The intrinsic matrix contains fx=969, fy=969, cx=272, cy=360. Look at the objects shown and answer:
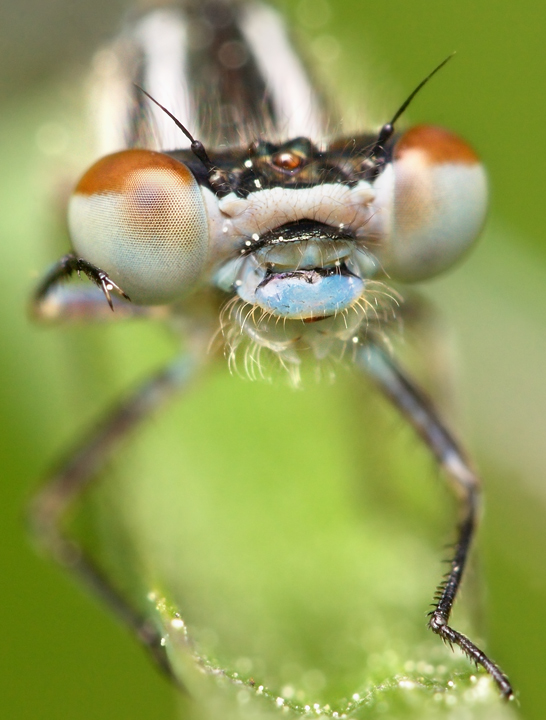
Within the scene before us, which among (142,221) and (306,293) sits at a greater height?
(142,221)

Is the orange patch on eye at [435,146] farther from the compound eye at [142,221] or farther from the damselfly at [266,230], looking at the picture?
the compound eye at [142,221]

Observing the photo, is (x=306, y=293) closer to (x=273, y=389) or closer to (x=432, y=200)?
(x=432, y=200)

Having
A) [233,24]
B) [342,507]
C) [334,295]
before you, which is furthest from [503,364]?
[334,295]

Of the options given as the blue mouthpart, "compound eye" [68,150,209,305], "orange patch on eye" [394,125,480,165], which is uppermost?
"orange patch on eye" [394,125,480,165]

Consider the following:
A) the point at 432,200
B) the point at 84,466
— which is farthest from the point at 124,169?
the point at 84,466

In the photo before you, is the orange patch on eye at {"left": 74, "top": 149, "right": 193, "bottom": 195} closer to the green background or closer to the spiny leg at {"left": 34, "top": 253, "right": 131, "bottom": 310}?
the spiny leg at {"left": 34, "top": 253, "right": 131, "bottom": 310}

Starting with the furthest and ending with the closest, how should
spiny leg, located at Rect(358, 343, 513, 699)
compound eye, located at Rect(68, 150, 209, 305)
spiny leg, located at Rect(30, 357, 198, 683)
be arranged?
spiny leg, located at Rect(30, 357, 198, 683)
spiny leg, located at Rect(358, 343, 513, 699)
compound eye, located at Rect(68, 150, 209, 305)

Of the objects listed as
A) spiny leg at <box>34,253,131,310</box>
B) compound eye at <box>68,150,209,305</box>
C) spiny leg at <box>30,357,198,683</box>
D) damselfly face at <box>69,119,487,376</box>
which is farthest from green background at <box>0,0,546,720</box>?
compound eye at <box>68,150,209,305</box>
